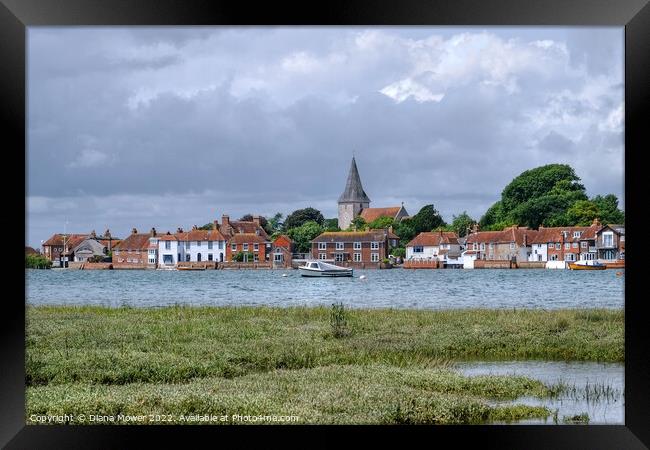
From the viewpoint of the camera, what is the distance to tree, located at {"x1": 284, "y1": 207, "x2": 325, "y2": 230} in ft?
55.7

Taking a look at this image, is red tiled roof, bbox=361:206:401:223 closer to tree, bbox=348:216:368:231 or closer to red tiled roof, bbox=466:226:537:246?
tree, bbox=348:216:368:231

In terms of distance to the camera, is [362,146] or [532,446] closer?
[532,446]

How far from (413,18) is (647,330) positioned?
229 cm

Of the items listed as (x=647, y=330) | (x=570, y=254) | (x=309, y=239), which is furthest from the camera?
(x=309, y=239)

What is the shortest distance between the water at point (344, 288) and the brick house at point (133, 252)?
210 millimetres

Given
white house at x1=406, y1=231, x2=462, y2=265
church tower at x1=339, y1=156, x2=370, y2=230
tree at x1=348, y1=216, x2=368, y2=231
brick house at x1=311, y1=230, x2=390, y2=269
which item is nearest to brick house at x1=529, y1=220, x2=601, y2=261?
white house at x1=406, y1=231, x2=462, y2=265

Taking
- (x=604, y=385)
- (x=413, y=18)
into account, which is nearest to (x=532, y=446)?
(x=413, y=18)

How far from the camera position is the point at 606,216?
Answer: 17.0 m

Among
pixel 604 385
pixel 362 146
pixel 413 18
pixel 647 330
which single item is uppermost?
pixel 362 146

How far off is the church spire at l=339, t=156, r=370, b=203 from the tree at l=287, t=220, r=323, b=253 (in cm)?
100

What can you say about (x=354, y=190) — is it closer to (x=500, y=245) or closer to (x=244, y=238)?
(x=244, y=238)

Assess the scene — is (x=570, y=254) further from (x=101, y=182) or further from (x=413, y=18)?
(x=413, y=18)

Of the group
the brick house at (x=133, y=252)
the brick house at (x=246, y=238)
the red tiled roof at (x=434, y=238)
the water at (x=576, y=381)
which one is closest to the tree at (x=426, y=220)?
the red tiled roof at (x=434, y=238)

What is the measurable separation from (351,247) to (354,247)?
0.16 meters
